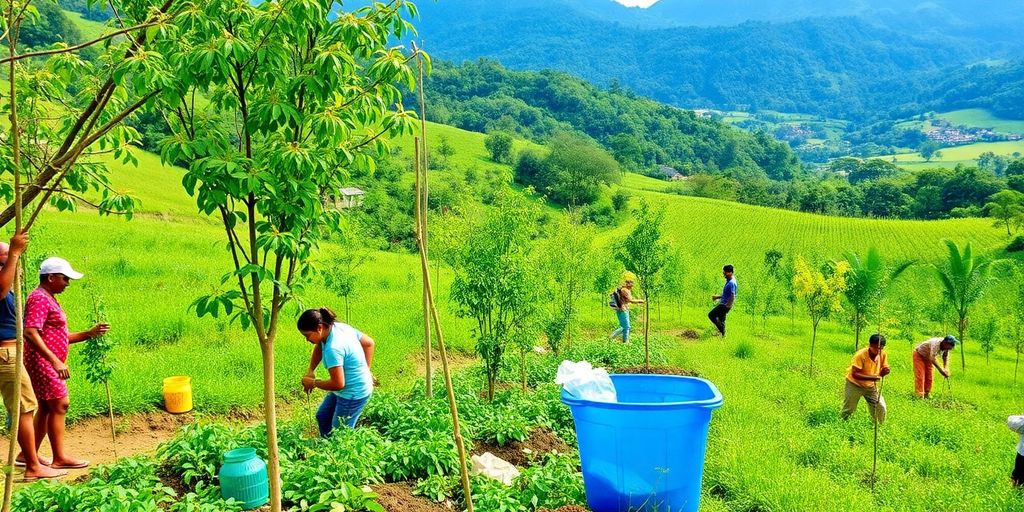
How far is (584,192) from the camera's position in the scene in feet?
217

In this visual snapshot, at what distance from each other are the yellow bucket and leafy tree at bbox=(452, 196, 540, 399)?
401cm

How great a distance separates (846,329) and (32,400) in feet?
81.8

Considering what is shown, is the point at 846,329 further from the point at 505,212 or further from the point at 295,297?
the point at 295,297

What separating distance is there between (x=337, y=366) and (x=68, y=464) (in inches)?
119

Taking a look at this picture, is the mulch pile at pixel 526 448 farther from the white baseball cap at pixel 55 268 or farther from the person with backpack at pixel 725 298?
the person with backpack at pixel 725 298

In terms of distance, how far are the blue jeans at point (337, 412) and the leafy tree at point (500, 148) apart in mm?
70907

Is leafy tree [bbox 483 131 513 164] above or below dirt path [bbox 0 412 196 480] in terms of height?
above

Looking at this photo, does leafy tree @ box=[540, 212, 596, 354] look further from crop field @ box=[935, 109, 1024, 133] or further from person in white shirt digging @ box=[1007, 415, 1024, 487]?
crop field @ box=[935, 109, 1024, 133]

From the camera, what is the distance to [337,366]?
600 centimetres

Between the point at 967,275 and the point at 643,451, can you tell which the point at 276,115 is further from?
the point at 967,275

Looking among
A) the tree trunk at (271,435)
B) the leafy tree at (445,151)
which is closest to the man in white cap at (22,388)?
the tree trunk at (271,435)

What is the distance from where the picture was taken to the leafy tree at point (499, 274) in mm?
8609

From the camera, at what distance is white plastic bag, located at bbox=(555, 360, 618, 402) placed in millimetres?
5367

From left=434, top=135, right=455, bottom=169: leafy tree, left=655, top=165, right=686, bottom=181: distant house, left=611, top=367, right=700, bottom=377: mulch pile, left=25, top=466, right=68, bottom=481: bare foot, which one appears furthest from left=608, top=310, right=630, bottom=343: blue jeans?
left=655, top=165, right=686, bottom=181: distant house
